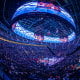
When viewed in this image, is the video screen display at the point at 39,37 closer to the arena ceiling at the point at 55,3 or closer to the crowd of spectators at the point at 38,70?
the crowd of spectators at the point at 38,70

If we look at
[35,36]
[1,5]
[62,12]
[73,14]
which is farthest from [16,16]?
[35,36]

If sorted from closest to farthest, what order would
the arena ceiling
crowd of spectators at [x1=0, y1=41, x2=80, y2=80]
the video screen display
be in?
crowd of spectators at [x1=0, y1=41, x2=80, y2=80]
the arena ceiling
the video screen display

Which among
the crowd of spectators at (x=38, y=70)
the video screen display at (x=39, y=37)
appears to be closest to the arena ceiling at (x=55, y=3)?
the crowd of spectators at (x=38, y=70)

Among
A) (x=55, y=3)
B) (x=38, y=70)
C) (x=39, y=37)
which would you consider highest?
(x=55, y=3)

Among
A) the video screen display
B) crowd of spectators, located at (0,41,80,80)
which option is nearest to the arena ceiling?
crowd of spectators, located at (0,41,80,80)

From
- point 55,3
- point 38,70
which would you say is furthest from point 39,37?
point 38,70

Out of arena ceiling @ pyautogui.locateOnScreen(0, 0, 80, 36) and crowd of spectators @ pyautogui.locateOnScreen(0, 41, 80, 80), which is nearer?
crowd of spectators @ pyautogui.locateOnScreen(0, 41, 80, 80)

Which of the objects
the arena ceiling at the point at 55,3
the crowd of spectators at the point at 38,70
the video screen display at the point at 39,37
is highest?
the arena ceiling at the point at 55,3

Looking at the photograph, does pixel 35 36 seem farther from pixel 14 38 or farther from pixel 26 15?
pixel 26 15

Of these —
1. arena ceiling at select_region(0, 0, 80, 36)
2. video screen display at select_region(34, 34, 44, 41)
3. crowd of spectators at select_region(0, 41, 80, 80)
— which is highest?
arena ceiling at select_region(0, 0, 80, 36)

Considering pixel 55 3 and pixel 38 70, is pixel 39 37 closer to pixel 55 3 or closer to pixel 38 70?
pixel 55 3

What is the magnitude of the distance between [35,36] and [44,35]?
2.93m

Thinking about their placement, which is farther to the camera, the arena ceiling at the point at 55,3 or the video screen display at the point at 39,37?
the video screen display at the point at 39,37

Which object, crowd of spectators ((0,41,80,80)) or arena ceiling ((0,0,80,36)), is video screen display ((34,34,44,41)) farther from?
arena ceiling ((0,0,80,36))
